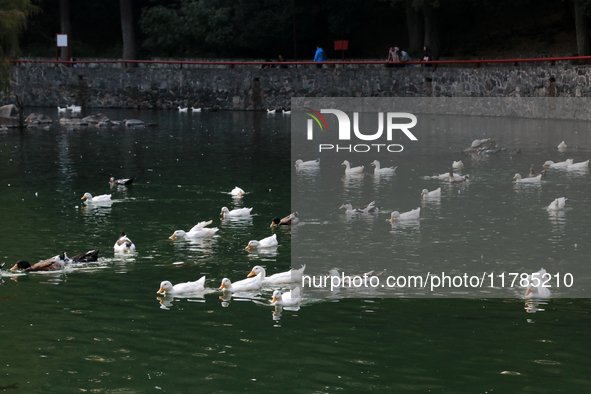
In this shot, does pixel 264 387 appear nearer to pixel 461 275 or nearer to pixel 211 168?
pixel 461 275

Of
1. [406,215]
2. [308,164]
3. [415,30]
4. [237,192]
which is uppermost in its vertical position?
[415,30]

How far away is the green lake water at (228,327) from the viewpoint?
295 inches

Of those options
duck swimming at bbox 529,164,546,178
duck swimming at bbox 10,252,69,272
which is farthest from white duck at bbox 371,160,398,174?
duck swimming at bbox 10,252,69,272

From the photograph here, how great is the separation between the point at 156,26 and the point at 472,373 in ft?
157

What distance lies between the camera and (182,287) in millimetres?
9969

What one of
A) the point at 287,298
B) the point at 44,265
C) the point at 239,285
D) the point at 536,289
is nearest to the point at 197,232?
the point at 44,265

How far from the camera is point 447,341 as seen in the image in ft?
27.7

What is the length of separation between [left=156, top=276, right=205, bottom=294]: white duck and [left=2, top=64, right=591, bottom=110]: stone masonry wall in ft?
96.2

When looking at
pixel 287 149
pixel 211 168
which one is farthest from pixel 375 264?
pixel 287 149

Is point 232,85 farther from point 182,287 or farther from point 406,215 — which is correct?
point 182,287

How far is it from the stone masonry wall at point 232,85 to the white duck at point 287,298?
29302mm

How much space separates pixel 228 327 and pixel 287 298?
1.04 m

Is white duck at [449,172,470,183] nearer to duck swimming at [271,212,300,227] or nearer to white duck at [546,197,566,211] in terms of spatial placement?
white duck at [546,197,566,211]

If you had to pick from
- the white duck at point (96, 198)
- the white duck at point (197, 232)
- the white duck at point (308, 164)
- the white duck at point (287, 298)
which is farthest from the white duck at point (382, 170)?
the white duck at point (287, 298)
